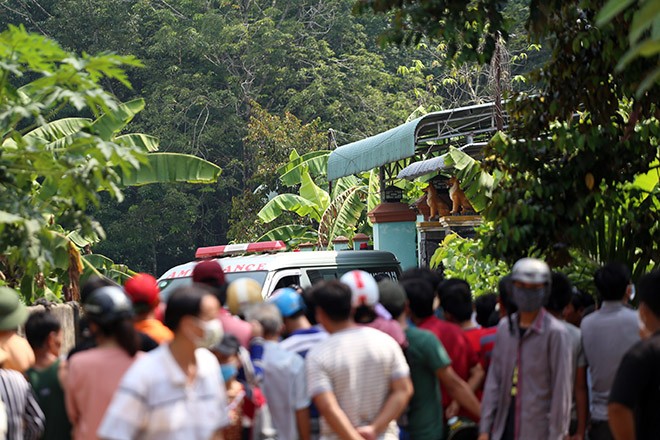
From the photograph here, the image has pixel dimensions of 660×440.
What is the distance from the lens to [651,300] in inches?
197

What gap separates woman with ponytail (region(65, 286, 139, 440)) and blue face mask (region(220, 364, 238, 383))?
0.52 meters

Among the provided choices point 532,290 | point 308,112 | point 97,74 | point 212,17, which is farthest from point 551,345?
point 212,17

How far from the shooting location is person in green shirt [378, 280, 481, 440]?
6.12 meters

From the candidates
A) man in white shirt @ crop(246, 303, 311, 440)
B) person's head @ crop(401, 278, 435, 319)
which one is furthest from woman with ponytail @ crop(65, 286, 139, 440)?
person's head @ crop(401, 278, 435, 319)

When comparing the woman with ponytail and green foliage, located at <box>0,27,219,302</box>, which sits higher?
green foliage, located at <box>0,27,219,302</box>

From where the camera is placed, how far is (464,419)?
22.0ft

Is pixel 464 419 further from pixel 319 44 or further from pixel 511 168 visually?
pixel 319 44

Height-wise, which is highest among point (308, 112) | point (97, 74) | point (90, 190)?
point (308, 112)

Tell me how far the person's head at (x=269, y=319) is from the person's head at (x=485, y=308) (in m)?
2.27

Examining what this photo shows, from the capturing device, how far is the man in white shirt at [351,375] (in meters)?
5.47

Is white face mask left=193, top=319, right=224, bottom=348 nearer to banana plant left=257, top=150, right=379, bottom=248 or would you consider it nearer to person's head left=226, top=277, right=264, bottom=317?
person's head left=226, top=277, right=264, bottom=317

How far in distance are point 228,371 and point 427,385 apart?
3.94 feet

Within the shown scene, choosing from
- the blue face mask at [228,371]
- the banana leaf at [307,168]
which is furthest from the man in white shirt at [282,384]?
the banana leaf at [307,168]

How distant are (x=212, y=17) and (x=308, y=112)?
531 centimetres
